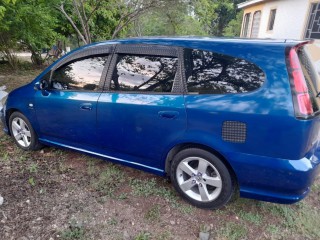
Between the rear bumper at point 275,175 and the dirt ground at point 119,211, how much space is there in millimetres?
378

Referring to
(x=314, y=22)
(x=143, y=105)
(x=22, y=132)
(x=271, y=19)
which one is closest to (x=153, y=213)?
(x=143, y=105)

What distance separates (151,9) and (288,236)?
772 cm

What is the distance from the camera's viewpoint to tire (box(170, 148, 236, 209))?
2600mm

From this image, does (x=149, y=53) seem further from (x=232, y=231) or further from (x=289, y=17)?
(x=289, y=17)

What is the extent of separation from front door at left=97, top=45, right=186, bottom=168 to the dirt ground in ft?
1.34

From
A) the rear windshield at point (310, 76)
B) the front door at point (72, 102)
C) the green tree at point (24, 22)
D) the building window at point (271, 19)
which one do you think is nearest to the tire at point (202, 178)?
the rear windshield at point (310, 76)

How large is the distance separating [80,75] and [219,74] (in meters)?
1.69

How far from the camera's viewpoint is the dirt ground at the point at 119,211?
2.55 metres

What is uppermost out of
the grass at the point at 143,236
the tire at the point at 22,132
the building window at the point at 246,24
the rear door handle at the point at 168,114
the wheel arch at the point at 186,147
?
the rear door handle at the point at 168,114

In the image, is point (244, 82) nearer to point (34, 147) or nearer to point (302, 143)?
point (302, 143)

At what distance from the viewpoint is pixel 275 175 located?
234cm

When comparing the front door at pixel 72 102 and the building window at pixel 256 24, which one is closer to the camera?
the front door at pixel 72 102

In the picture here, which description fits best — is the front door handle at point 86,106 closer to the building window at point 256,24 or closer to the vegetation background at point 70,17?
the vegetation background at point 70,17

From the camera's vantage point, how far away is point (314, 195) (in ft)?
10.4
